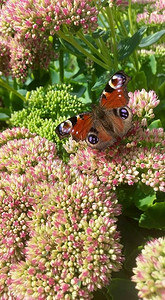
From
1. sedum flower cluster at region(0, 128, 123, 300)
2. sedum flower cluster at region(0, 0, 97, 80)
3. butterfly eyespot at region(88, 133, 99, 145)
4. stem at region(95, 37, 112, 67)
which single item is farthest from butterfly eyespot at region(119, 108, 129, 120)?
stem at region(95, 37, 112, 67)

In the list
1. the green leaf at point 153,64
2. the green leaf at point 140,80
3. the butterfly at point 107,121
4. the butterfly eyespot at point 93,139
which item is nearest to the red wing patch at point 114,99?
the butterfly at point 107,121

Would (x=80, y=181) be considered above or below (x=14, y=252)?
above

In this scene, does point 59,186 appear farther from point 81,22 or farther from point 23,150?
point 81,22

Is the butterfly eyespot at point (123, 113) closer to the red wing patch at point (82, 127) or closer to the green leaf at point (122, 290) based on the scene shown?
the red wing patch at point (82, 127)

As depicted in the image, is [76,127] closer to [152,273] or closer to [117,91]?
[117,91]

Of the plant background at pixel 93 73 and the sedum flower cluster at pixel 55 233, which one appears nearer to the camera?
the sedum flower cluster at pixel 55 233

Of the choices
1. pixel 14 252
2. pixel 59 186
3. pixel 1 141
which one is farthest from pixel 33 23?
pixel 14 252

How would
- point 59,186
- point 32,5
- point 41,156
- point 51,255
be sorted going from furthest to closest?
point 32,5 → point 41,156 → point 59,186 → point 51,255
